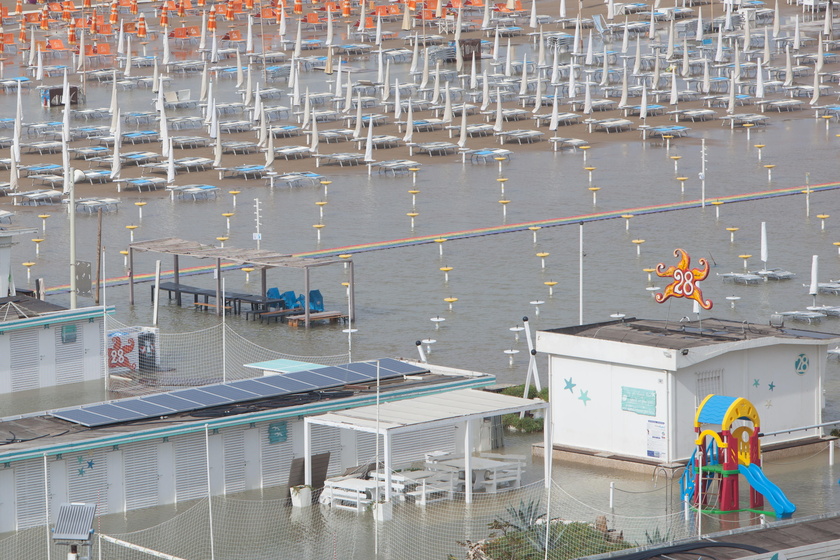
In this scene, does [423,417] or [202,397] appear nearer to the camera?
[423,417]

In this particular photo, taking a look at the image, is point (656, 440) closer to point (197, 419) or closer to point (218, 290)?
point (197, 419)

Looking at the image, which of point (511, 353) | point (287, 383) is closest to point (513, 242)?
point (511, 353)

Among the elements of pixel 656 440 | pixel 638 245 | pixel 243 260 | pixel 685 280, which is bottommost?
pixel 656 440

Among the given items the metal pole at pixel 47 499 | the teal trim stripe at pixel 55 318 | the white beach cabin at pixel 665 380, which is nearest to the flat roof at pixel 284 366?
the teal trim stripe at pixel 55 318

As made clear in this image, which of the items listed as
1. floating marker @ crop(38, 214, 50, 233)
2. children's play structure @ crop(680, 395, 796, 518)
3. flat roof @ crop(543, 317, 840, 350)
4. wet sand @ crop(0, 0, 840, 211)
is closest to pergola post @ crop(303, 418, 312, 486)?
flat roof @ crop(543, 317, 840, 350)

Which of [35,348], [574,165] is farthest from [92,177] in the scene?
[35,348]

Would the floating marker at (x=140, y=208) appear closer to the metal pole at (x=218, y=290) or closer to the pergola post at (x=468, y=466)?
the metal pole at (x=218, y=290)
